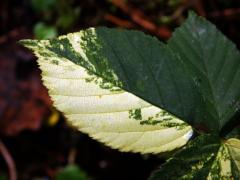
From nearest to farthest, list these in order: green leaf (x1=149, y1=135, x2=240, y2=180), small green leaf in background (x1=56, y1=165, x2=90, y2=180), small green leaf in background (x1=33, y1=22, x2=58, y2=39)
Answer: green leaf (x1=149, y1=135, x2=240, y2=180) < small green leaf in background (x1=56, y1=165, x2=90, y2=180) < small green leaf in background (x1=33, y1=22, x2=58, y2=39)

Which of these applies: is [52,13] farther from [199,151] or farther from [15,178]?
[199,151]

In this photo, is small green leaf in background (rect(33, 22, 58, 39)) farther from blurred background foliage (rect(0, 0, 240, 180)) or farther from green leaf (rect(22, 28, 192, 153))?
green leaf (rect(22, 28, 192, 153))

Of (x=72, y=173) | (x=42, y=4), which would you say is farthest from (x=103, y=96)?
(x=42, y=4)

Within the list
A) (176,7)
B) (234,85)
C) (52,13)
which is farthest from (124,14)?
(234,85)

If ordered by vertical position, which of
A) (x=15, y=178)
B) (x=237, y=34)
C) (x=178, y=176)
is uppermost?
(x=237, y=34)

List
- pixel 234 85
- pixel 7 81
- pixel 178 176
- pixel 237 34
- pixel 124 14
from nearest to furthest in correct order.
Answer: pixel 178 176 < pixel 234 85 < pixel 237 34 < pixel 124 14 < pixel 7 81

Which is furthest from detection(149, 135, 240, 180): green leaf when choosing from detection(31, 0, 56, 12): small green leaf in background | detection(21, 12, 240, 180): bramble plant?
detection(31, 0, 56, 12): small green leaf in background

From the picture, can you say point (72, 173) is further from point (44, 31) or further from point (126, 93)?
point (126, 93)
